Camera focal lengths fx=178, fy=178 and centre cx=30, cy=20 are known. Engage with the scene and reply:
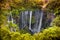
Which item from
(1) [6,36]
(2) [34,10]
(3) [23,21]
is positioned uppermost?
(2) [34,10]

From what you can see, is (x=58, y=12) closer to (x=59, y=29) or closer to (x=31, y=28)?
(x=59, y=29)

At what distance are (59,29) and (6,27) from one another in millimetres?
654

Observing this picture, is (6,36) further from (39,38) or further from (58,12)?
(58,12)

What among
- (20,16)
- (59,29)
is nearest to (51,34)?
(59,29)

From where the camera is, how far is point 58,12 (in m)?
2.20

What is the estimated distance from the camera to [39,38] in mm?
2137

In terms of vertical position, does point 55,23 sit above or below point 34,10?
below

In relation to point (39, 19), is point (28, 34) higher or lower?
lower

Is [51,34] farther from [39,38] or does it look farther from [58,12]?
[58,12]

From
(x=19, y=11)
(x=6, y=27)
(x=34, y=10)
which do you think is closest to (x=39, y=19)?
(x=34, y=10)

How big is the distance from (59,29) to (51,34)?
113 mm

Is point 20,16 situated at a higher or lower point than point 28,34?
higher

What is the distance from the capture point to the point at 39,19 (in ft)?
7.26

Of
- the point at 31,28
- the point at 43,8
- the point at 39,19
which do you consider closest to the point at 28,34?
the point at 31,28
